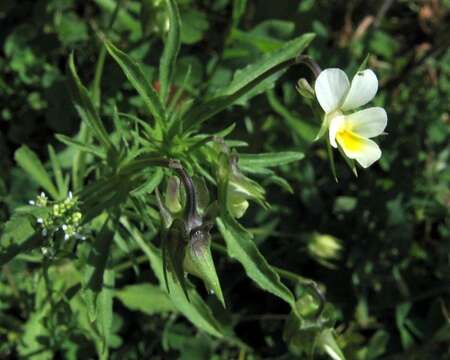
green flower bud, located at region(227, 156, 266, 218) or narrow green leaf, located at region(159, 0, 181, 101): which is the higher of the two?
narrow green leaf, located at region(159, 0, 181, 101)

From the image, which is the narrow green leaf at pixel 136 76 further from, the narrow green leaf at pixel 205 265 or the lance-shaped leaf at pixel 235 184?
the narrow green leaf at pixel 205 265

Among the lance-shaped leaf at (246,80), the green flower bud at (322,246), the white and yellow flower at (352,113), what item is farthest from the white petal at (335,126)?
the green flower bud at (322,246)

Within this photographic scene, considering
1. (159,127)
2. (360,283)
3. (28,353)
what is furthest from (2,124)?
(360,283)

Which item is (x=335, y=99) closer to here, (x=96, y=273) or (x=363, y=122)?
(x=363, y=122)

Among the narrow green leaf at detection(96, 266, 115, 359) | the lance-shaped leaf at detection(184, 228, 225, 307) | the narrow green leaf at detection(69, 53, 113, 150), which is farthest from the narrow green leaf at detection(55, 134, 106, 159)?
→ the lance-shaped leaf at detection(184, 228, 225, 307)

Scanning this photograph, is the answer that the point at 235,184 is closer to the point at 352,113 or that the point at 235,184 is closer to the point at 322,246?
the point at 352,113

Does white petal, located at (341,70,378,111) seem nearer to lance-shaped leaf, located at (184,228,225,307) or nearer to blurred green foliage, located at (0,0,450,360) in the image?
lance-shaped leaf, located at (184,228,225,307)
